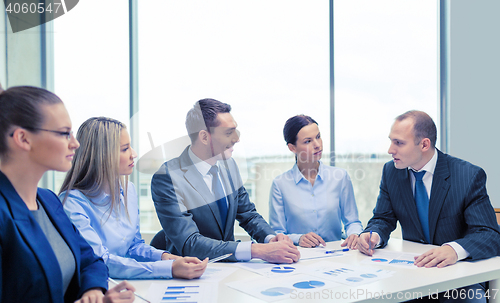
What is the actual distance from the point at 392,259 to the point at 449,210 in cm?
55

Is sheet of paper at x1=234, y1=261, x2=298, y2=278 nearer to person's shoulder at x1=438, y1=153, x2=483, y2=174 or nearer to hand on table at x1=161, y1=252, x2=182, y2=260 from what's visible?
hand on table at x1=161, y1=252, x2=182, y2=260

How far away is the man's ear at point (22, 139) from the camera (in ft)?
3.64

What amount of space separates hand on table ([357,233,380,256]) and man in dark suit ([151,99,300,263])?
396 mm

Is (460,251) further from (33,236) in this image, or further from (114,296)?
(33,236)

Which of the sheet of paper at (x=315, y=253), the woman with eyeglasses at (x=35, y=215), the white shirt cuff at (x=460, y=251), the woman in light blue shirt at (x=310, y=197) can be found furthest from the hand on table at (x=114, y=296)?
the woman in light blue shirt at (x=310, y=197)

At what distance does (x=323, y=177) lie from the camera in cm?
288

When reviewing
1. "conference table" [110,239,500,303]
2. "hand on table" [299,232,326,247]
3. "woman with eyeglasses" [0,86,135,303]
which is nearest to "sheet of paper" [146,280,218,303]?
"conference table" [110,239,500,303]

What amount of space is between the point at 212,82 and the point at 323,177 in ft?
6.32

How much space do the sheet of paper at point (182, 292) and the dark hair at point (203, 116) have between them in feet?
3.72

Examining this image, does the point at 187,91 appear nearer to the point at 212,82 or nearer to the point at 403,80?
the point at 212,82

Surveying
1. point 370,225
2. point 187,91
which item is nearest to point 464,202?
point 370,225

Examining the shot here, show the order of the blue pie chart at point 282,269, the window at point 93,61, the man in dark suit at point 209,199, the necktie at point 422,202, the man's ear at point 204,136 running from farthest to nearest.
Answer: the window at point 93,61 → the man's ear at point 204,136 → the necktie at point 422,202 → the man in dark suit at point 209,199 → the blue pie chart at point 282,269

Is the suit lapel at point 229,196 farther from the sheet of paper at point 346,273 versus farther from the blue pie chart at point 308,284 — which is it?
the blue pie chart at point 308,284

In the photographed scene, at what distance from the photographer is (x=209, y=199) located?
2.15 m
